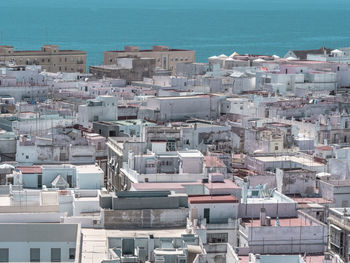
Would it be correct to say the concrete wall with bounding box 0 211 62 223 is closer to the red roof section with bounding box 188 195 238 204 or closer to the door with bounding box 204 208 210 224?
the red roof section with bounding box 188 195 238 204

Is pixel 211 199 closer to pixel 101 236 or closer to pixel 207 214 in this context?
pixel 207 214

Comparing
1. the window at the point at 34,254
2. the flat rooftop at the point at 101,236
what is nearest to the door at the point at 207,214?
the flat rooftop at the point at 101,236

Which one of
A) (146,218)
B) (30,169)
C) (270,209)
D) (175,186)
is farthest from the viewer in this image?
(30,169)

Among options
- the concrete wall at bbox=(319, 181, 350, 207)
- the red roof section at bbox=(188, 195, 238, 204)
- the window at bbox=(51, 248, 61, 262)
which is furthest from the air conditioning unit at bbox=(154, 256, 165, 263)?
the concrete wall at bbox=(319, 181, 350, 207)

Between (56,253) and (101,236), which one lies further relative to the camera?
(101,236)

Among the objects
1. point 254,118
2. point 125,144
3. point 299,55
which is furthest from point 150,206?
point 299,55

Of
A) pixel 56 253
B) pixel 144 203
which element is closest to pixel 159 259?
pixel 56 253

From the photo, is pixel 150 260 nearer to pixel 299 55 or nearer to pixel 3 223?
pixel 3 223
